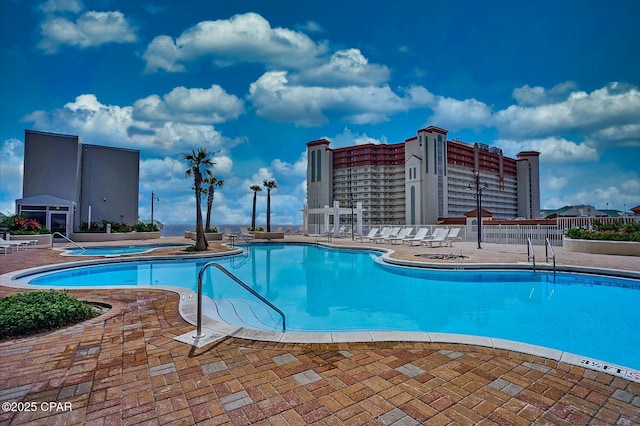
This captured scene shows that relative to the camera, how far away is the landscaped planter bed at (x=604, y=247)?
11070 millimetres

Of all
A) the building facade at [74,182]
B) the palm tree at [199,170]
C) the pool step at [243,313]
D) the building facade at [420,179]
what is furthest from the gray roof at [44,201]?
the building facade at [420,179]

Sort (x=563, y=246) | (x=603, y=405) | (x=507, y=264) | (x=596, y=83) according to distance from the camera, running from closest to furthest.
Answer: (x=603, y=405)
(x=507, y=264)
(x=563, y=246)
(x=596, y=83)

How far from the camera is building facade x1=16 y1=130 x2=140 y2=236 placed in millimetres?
18234

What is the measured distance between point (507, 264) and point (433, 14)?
31.0 feet

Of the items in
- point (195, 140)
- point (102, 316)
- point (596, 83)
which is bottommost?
point (102, 316)

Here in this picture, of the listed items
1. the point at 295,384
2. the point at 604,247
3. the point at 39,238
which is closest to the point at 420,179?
the point at 604,247

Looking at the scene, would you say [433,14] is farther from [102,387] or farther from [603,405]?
[102,387]

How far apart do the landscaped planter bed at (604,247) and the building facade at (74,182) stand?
987 inches

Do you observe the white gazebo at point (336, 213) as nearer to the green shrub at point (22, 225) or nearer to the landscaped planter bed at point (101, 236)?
the landscaped planter bed at point (101, 236)

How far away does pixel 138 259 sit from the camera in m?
11.5

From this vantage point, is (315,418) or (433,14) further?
(433,14)

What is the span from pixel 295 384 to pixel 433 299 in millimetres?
5168

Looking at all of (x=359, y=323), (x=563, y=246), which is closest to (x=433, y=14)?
(x=563, y=246)

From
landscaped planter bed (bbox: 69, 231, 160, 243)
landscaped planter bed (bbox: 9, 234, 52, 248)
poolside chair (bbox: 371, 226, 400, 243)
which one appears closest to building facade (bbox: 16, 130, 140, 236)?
landscaped planter bed (bbox: 69, 231, 160, 243)
